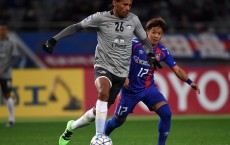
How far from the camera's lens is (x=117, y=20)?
8617mm

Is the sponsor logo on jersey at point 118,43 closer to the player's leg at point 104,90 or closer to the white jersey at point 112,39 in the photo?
the white jersey at point 112,39

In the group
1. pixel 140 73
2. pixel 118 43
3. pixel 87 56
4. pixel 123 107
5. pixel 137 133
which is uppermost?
pixel 118 43

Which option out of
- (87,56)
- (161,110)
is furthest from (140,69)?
(87,56)

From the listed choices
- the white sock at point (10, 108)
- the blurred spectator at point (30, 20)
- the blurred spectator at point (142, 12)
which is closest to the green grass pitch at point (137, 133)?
the white sock at point (10, 108)

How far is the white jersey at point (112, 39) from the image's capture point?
8.57 m

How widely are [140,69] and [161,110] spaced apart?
75cm

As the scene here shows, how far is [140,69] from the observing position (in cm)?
921

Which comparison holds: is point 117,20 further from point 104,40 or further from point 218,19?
point 218,19

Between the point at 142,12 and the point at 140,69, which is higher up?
the point at 142,12

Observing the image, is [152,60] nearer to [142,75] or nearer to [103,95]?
[142,75]

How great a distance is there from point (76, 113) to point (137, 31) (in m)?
9.20

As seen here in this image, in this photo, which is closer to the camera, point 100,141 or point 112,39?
point 100,141

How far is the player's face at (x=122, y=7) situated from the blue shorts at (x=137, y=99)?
126 cm

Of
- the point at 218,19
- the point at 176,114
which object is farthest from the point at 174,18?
the point at 176,114
